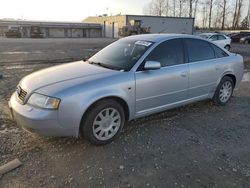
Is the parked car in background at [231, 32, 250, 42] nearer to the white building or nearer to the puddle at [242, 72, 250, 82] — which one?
the white building

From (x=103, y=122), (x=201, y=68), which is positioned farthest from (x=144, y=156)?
(x=201, y=68)

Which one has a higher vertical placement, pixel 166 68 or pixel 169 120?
pixel 166 68

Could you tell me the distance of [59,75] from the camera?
3914mm

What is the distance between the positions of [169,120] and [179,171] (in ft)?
5.60

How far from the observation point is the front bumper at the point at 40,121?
129 inches

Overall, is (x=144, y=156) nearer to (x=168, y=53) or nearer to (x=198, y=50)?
(x=168, y=53)

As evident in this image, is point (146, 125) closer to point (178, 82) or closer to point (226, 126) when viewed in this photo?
point (178, 82)

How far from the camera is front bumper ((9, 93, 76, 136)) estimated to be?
3.29m

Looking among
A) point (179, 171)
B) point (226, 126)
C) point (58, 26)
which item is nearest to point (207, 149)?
point (179, 171)

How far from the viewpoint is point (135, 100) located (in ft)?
13.3

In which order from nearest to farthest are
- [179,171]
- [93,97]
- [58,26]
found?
[179,171], [93,97], [58,26]

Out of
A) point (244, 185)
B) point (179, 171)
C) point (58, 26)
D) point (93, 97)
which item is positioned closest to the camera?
point (244, 185)

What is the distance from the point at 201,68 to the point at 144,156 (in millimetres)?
2371

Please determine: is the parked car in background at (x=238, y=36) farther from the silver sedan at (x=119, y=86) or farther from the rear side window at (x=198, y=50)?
the rear side window at (x=198, y=50)
